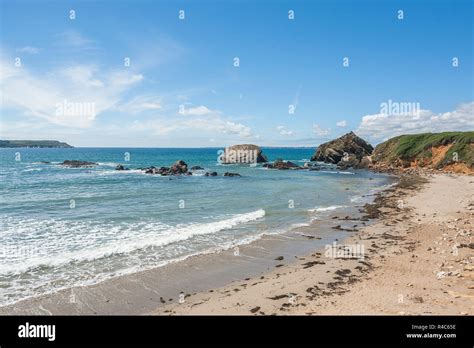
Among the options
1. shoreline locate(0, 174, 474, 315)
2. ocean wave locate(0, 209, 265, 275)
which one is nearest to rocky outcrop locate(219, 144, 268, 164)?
ocean wave locate(0, 209, 265, 275)

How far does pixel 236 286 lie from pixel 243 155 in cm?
9267

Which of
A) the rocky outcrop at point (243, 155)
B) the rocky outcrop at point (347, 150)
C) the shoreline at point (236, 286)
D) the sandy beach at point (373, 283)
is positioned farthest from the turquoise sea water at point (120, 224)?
the rocky outcrop at point (243, 155)

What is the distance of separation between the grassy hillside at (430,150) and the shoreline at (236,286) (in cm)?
5617

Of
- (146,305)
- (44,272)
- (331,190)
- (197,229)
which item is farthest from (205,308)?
(331,190)

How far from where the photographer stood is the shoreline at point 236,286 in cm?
1235

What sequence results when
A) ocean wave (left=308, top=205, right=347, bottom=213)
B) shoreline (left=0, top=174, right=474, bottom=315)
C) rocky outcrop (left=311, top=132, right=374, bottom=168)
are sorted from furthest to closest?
1. rocky outcrop (left=311, top=132, right=374, bottom=168)
2. ocean wave (left=308, top=205, right=347, bottom=213)
3. shoreline (left=0, top=174, right=474, bottom=315)

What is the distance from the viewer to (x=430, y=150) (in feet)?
247

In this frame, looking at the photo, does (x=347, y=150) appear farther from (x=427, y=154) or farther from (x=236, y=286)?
(x=236, y=286)

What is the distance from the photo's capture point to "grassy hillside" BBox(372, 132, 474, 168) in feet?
217

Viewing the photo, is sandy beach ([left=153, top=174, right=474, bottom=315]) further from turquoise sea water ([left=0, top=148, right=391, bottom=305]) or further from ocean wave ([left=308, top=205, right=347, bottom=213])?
ocean wave ([left=308, top=205, right=347, bottom=213])

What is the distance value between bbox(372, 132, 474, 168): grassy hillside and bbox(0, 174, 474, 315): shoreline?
56.2 meters

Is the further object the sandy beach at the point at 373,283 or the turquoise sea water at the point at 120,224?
the turquoise sea water at the point at 120,224
